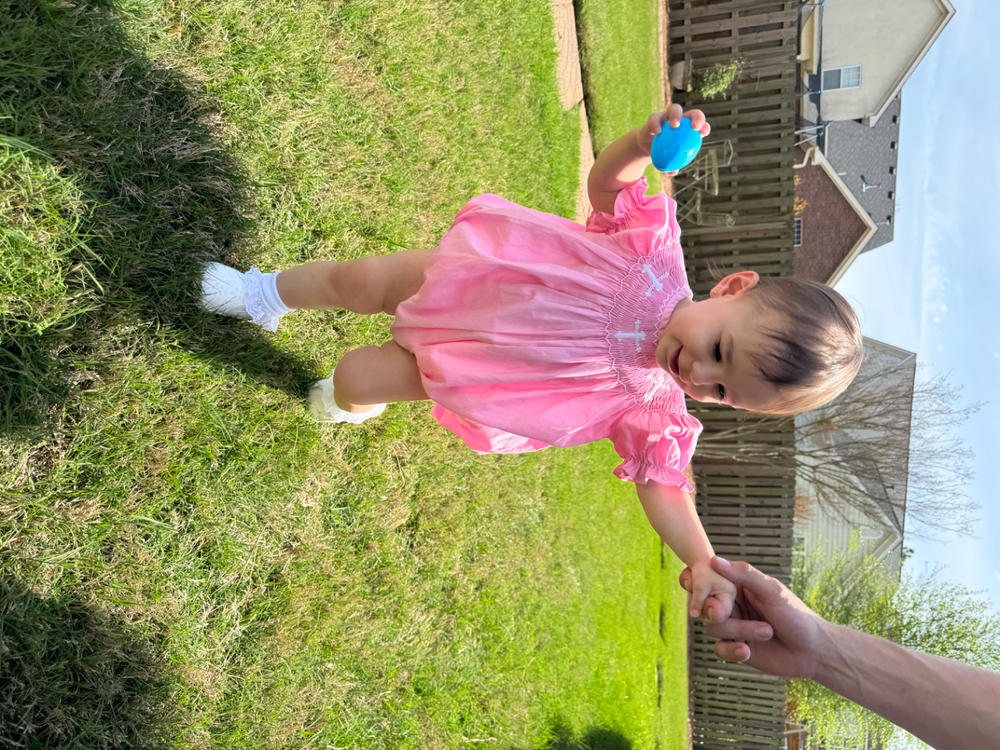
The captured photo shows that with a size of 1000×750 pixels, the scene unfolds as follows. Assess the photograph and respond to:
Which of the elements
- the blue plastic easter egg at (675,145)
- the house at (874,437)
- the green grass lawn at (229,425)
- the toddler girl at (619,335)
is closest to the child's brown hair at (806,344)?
the toddler girl at (619,335)

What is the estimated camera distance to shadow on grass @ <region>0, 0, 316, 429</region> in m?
2.00

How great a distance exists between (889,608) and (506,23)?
12340 mm

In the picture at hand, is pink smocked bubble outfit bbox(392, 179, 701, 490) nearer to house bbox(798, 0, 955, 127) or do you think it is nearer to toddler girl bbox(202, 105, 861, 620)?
toddler girl bbox(202, 105, 861, 620)

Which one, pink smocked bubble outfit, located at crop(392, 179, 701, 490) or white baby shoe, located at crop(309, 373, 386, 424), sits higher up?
pink smocked bubble outfit, located at crop(392, 179, 701, 490)

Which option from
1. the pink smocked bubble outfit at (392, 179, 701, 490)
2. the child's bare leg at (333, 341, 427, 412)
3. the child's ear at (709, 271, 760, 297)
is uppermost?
the child's ear at (709, 271, 760, 297)

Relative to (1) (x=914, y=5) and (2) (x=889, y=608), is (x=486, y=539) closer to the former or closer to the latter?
(2) (x=889, y=608)

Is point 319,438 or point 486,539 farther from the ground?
point 319,438

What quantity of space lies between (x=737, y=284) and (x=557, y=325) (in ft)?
1.95

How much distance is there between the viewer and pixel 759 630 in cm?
172

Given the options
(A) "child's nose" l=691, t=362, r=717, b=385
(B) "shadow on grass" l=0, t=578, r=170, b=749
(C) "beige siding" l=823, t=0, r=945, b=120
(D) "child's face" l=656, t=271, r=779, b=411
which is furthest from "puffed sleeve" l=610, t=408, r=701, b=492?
(C) "beige siding" l=823, t=0, r=945, b=120

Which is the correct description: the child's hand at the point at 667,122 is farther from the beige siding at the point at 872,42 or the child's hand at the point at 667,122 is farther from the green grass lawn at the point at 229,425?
the beige siding at the point at 872,42

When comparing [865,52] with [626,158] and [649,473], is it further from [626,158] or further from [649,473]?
[649,473]

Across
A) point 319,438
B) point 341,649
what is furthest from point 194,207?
point 341,649

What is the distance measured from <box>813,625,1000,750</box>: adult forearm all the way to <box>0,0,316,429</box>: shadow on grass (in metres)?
2.28
